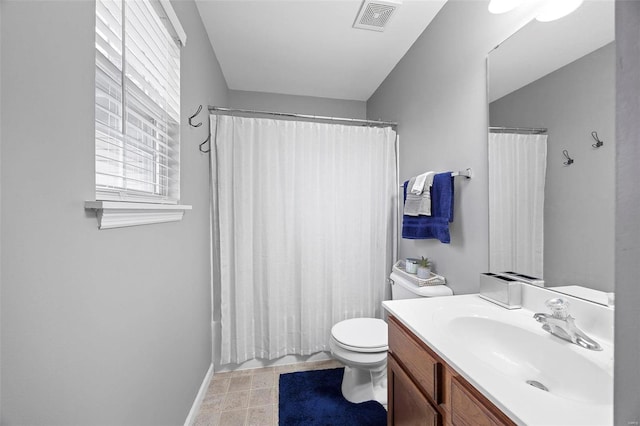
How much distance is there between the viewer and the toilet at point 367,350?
156 centimetres

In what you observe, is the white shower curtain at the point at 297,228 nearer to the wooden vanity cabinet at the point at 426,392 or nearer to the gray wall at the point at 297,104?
the gray wall at the point at 297,104

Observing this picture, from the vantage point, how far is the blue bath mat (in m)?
1.54

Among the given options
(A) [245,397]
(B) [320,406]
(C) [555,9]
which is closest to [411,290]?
(B) [320,406]

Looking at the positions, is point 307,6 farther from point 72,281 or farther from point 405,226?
point 72,281

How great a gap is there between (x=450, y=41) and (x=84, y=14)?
169 centimetres

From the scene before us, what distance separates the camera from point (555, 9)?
1.00 metres

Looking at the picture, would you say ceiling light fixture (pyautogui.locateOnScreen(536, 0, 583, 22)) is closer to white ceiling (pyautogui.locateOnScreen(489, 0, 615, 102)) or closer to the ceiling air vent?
white ceiling (pyautogui.locateOnScreen(489, 0, 615, 102))

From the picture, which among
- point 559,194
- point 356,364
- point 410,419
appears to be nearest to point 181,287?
point 356,364

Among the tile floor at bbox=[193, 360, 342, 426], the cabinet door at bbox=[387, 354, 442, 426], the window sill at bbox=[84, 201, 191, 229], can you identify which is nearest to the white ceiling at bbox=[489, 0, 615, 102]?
the cabinet door at bbox=[387, 354, 442, 426]

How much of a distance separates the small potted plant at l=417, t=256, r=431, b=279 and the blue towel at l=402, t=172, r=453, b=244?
18 cm

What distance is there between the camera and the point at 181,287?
4.61 ft

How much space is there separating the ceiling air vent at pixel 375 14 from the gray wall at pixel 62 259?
4.62 ft

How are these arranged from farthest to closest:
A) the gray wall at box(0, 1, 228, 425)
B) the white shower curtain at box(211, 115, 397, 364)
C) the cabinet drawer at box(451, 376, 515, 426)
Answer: the white shower curtain at box(211, 115, 397, 364), the cabinet drawer at box(451, 376, 515, 426), the gray wall at box(0, 1, 228, 425)

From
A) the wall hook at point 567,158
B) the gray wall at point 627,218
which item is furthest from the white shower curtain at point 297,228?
the gray wall at point 627,218
